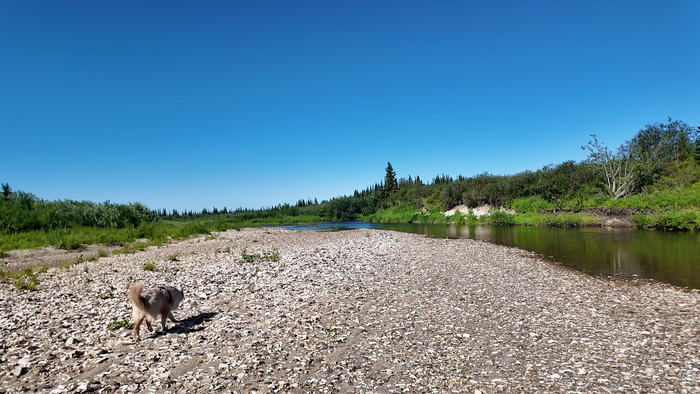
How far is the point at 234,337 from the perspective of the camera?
28.1 ft

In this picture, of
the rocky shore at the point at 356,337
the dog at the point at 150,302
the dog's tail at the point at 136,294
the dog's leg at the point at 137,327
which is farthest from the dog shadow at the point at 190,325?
the dog's tail at the point at 136,294

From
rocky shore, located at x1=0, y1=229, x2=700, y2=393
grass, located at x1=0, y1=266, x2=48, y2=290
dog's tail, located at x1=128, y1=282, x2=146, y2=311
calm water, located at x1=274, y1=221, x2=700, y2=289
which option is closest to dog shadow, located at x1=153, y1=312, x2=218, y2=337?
rocky shore, located at x1=0, y1=229, x2=700, y2=393

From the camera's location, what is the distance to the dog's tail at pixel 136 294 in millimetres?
7885

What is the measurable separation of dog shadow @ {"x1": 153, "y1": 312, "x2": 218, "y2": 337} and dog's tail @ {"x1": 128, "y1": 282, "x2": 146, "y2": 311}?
1.24 meters

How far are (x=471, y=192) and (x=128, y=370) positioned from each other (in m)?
87.6

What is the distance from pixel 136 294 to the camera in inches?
312

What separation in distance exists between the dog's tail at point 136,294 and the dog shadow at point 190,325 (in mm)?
1239

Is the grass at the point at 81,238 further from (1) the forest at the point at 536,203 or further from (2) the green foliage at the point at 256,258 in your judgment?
(2) the green foliage at the point at 256,258

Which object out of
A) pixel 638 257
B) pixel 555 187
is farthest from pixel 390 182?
pixel 638 257

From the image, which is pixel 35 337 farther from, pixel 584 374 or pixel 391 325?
pixel 584 374

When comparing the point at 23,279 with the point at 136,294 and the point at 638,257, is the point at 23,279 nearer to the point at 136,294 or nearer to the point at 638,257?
the point at 136,294

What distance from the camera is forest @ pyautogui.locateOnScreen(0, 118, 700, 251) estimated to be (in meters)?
31.3

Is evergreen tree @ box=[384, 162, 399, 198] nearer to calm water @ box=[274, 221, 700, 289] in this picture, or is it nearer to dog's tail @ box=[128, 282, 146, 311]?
calm water @ box=[274, 221, 700, 289]

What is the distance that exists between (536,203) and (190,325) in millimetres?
72805
